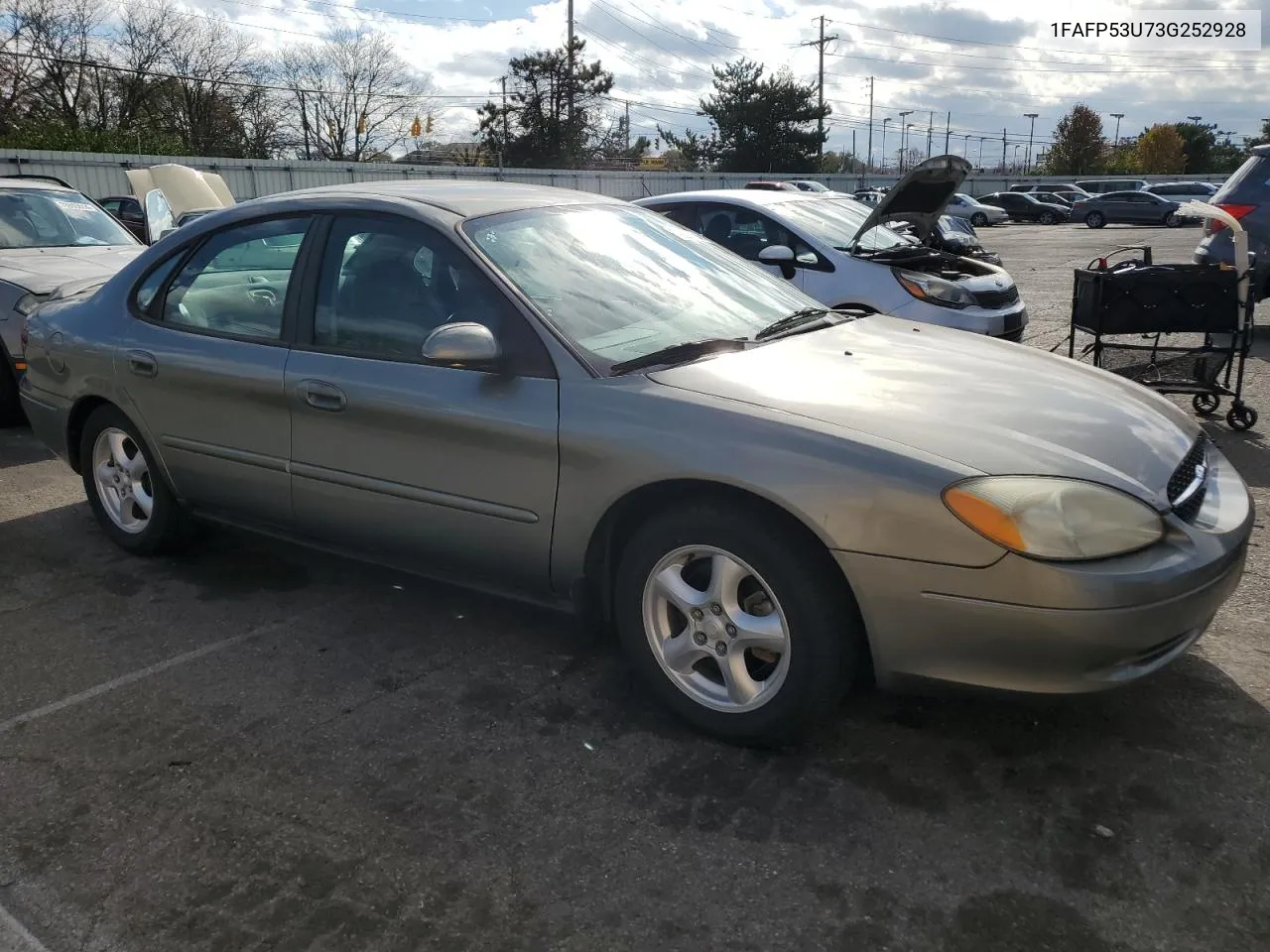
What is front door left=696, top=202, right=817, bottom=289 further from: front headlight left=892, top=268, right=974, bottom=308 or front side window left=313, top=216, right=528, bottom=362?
front side window left=313, top=216, right=528, bottom=362

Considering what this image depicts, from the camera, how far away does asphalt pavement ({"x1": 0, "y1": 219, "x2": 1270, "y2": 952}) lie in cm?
223

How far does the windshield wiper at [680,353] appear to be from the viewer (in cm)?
307

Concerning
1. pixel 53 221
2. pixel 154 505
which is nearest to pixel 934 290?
pixel 154 505

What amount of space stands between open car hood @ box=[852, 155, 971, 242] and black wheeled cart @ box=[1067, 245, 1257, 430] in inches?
56.0

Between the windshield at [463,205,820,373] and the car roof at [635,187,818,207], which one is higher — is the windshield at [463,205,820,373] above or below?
below

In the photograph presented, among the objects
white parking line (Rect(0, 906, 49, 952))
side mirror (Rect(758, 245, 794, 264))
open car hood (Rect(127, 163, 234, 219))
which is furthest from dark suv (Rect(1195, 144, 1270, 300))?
open car hood (Rect(127, 163, 234, 219))

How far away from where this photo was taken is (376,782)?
2787 mm

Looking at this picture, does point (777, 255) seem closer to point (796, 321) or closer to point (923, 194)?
point (923, 194)

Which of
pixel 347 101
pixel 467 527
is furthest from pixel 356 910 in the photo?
pixel 347 101

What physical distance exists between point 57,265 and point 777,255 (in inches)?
202

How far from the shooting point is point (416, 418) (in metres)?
3.29

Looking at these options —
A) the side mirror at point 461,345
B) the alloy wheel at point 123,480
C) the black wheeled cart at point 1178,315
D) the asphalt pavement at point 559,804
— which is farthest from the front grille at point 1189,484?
the alloy wheel at point 123,480

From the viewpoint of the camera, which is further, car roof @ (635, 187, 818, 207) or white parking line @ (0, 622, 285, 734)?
car roof @ (635, 187, 818, 207)

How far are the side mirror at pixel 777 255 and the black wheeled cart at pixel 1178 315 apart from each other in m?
1.90
